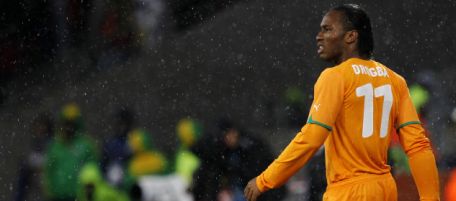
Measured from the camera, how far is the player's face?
3.55 m

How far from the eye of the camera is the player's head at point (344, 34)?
3.55m

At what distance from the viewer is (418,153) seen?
362cm

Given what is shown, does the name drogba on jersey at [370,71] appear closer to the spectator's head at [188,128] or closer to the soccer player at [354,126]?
the soccer player at [354,126]

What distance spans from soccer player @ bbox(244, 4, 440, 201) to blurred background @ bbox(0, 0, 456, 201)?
6.63 meters

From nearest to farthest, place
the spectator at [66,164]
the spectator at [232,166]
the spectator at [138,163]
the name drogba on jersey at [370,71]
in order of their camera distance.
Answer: the name drogba on jersey at [370,71] → the spectator at [66,164] → the spectator at [232,166] → the spectator at [138,163]

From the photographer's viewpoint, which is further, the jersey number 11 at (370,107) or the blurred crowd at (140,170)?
the blurred crowd at (140,170)

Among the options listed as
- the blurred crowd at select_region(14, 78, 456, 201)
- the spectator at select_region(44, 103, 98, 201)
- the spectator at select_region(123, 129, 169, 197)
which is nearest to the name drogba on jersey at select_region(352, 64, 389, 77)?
the blurred crowd at select_region(14, 78, 456, 201)

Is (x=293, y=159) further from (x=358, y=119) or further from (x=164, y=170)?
(x=164, y=170)

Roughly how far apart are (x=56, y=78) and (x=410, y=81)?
4.92 metres

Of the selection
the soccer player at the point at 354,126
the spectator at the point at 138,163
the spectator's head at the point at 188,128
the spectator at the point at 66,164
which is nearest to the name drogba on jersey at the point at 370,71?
the soccer player at the point at 354,126

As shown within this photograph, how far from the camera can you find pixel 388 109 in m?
3.57

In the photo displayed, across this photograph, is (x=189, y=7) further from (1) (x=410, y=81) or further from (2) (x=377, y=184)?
(2) (x=377, y=184)

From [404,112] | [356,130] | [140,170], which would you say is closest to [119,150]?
[140,170]

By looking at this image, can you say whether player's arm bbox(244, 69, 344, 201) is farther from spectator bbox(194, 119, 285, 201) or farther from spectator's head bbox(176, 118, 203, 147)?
spectator's head bbox(176, 118, 203, 147)
